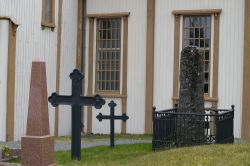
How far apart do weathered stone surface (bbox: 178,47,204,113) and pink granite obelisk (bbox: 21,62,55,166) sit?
494 cm

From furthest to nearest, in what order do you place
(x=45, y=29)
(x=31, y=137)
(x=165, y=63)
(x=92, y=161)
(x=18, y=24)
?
(x=165, y=63)
(x=45, y=29)
(x=18, y=24)
(x=92, y=161)
(x=31, y=137)

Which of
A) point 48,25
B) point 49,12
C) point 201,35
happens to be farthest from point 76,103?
point 201,35

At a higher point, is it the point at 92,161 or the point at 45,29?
the point at 45,29

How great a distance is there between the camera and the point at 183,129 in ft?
48.0

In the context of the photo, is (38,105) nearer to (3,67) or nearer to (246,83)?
(3,67)

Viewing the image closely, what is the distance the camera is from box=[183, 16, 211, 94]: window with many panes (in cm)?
2041

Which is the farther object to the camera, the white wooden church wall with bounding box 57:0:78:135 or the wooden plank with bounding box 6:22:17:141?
the white wooden church wall with bounding box 57:0:78:135

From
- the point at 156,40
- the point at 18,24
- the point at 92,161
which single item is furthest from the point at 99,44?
the point at 92,161

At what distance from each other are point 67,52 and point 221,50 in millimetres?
5234

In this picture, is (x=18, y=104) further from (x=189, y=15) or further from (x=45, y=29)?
(x=189, y=15)

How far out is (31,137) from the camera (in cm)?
1070

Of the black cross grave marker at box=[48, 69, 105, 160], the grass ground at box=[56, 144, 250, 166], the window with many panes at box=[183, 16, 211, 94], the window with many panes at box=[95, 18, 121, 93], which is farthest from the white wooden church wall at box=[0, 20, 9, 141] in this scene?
the window with many panes at box=[183, 16, 211, 94]

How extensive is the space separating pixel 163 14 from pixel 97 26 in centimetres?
252

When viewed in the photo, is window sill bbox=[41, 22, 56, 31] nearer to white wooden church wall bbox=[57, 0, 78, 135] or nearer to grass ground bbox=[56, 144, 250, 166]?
white wooden church wall bbox=[57, 0, 78, 135]
